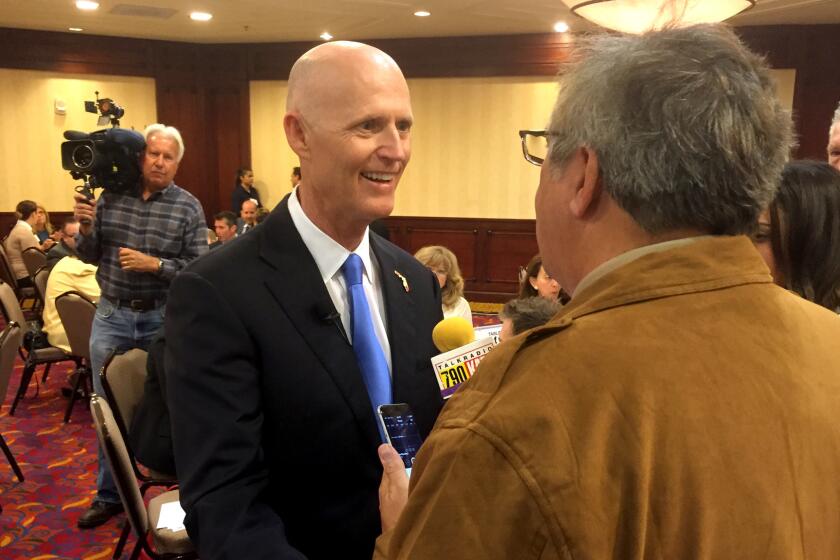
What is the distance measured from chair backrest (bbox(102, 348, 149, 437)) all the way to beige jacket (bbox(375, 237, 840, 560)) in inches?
84.9

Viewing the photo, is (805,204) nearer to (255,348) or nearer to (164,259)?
(255,348)

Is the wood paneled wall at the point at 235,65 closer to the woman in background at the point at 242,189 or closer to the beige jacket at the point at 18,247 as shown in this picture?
the woman in background at the point at 242,189

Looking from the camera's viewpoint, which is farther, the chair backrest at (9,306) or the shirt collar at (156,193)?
the chair backrest at (9,306)

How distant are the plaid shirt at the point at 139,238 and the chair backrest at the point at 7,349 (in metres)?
0.53

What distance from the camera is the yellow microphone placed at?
1.34 meters

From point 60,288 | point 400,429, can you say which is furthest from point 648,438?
point 60,288

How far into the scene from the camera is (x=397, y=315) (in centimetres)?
135

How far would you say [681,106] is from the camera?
2.16 feet

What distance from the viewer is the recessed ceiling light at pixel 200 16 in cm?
759

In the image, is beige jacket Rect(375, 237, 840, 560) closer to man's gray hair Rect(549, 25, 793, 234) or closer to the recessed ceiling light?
man's gray hair Rect(549, 25, 793, 234)

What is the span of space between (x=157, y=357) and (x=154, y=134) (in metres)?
2.11

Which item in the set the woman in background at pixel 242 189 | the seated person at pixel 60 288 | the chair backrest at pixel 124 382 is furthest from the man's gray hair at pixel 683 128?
the woman in background at pixel 242 189

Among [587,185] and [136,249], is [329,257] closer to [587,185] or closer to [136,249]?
[587,185]

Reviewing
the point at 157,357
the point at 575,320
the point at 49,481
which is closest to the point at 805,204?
the point at 575,320
